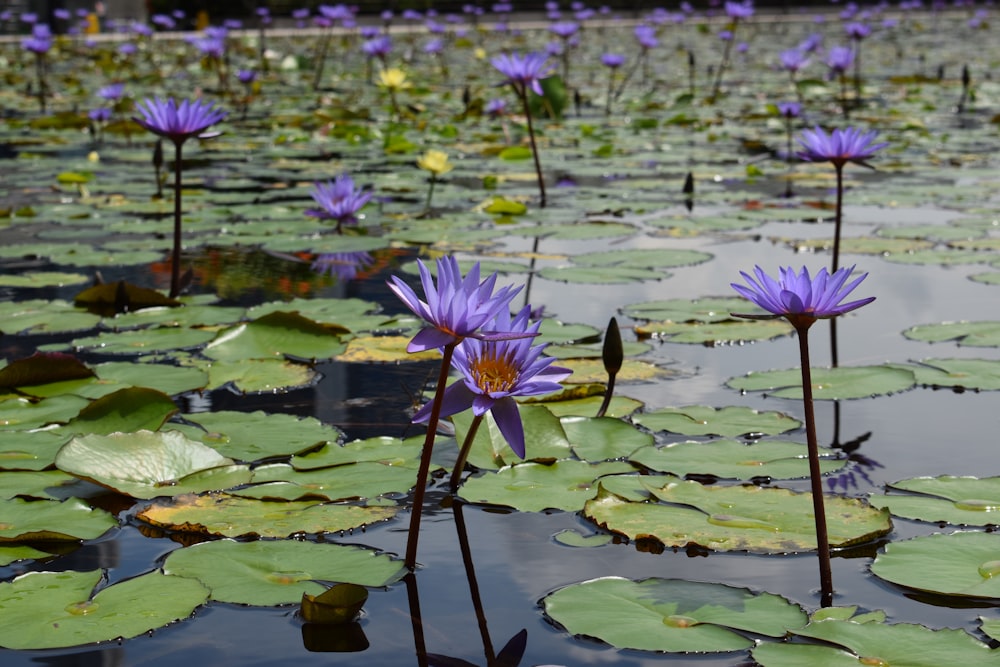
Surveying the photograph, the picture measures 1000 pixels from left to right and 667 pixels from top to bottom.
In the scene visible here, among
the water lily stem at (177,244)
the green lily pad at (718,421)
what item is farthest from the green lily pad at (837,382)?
the water lily stem at (177,244)

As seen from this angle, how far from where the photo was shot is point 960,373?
89.2 inches

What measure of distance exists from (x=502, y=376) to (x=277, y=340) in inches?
44.1

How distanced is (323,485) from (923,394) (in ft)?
3.68

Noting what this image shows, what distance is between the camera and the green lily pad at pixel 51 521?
1557mm

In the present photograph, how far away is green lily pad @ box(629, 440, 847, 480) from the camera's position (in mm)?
1771

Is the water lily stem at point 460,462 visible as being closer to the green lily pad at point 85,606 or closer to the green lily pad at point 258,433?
the green lily pad at point 258,433

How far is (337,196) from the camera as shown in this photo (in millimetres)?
3836

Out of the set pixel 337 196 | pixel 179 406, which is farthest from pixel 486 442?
pixel 337 196

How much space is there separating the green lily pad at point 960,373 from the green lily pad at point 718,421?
0.38m

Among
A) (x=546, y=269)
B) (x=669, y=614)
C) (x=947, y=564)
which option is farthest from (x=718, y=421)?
(x=546, y=269)

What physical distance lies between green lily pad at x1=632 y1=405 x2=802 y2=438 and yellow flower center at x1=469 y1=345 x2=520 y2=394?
547mm

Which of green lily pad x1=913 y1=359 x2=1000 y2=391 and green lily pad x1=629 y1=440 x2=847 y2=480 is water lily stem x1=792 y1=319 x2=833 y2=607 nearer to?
green lily pad x1=629 y1=440 x2=847 y2=480

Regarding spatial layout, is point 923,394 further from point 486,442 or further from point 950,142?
point 950,142

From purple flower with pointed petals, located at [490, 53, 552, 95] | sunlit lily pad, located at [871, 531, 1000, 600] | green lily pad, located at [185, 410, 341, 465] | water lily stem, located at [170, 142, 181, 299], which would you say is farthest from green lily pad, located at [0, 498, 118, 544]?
purple flower with pointed petals, located at [490, 53, 552, 95]
